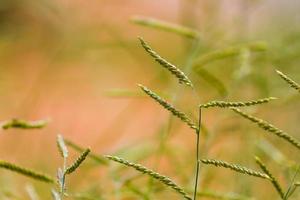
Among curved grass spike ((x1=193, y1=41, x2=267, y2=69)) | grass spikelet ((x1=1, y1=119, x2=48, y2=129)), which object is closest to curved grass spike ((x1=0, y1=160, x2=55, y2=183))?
grass spikelet ((x1=1, y1=119, x2=48, y2=129))

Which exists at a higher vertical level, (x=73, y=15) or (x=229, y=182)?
(x=73, y=15)

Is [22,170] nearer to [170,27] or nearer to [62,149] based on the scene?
[62,149]

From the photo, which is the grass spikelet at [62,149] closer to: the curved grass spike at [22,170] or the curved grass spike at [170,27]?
the curved grass spike at [22,170]

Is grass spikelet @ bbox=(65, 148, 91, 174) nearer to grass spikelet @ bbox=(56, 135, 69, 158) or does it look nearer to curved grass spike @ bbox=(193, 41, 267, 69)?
grass spikelet @ bbox=(56, 135, 69, 158)

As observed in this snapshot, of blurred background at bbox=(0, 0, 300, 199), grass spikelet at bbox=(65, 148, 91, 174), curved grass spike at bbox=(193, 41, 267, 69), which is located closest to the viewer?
grass spikelet at bbox=(65, 148, 91, 174)

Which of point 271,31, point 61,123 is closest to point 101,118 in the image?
point 61,123

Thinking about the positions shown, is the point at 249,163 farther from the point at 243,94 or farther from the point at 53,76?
the point at 53,76

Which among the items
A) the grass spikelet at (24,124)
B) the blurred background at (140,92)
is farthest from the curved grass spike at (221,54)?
the grass spikelet at (24,124)

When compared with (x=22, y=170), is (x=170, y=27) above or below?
above

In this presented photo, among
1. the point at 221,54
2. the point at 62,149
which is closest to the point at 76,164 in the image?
the point at 62,149
